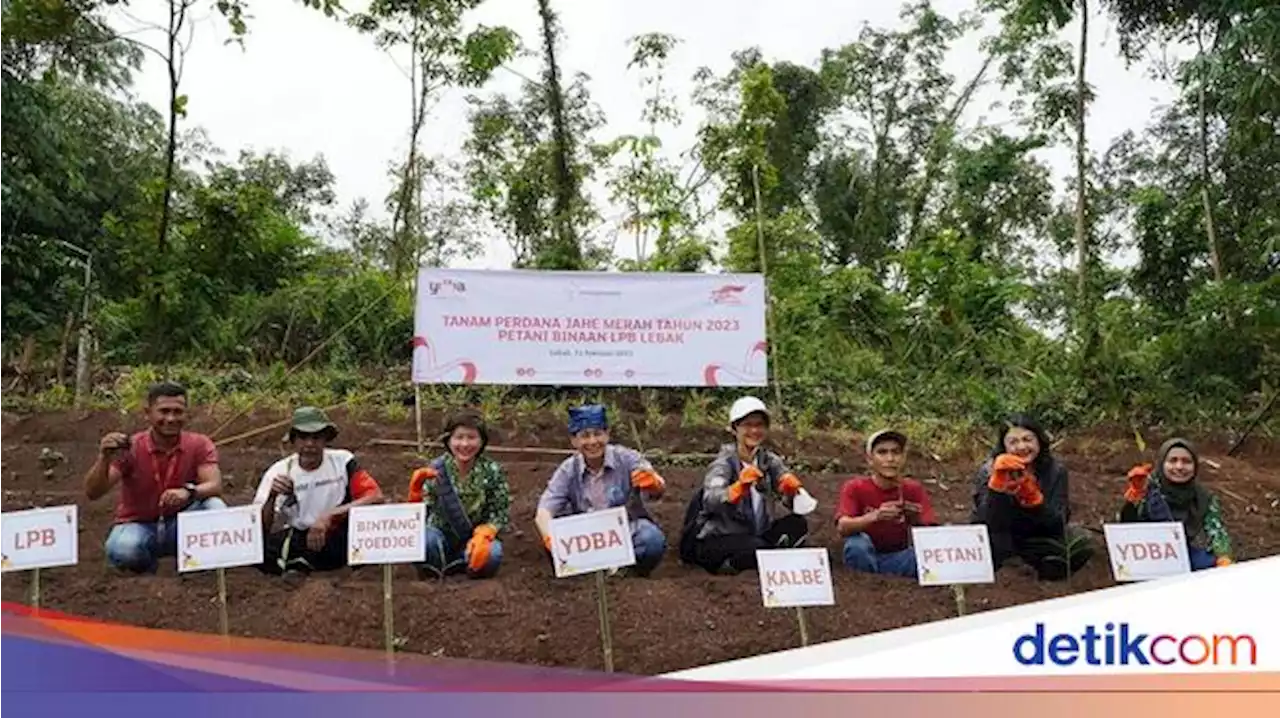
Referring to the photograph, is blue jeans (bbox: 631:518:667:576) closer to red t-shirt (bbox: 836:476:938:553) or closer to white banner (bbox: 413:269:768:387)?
red t-shirt (bbox: 836:476:938:553)

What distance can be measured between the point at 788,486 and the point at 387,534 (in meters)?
1.73

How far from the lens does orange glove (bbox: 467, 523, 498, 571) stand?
4.85 metres

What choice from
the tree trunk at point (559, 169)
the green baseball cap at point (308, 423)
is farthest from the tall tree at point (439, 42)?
the green baseball cap at point (308, 423)

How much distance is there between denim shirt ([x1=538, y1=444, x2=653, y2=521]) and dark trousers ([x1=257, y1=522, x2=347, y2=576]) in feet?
2.88

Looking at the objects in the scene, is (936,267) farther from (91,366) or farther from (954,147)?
(91,366)

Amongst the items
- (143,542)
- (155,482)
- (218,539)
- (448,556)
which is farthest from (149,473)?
(448,556)

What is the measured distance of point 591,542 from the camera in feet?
13.2

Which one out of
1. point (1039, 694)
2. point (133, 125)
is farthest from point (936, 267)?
point (133, 125)

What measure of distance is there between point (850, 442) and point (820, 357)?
260 centimetres

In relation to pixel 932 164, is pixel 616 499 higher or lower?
lower

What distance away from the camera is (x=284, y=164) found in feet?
71.3

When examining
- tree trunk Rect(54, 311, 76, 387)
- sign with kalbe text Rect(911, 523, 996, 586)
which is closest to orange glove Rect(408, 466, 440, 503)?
sign with kalbe text Rect(911, 523, 996, 586)

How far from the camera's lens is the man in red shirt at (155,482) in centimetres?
494

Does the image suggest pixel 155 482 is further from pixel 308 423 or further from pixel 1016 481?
pixel 1016 481
